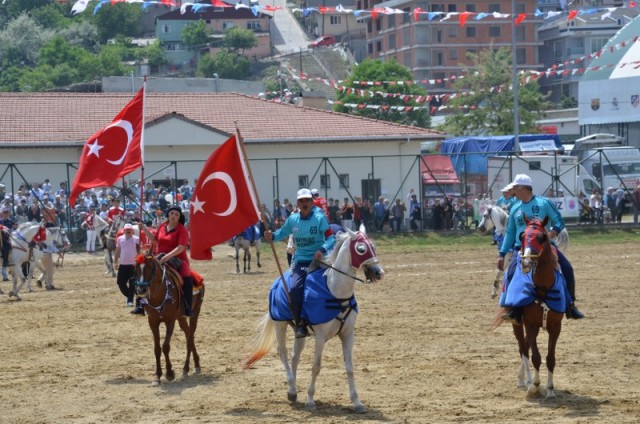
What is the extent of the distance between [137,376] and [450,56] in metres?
109

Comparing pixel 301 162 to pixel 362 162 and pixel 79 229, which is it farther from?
pixel 79 229

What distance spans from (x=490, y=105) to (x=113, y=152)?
58.5 metres

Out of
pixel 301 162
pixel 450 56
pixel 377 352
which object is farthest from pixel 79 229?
pixel 450 56

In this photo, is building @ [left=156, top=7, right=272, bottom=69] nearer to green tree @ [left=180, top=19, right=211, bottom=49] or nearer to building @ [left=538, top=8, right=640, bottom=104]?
green tree @ [left=180, top=19, right=211, bottom=49]

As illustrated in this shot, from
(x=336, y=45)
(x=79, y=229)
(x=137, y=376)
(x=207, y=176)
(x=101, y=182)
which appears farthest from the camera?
(x=336, y=45)

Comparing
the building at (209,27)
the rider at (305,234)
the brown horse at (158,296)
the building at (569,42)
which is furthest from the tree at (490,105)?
the building at (209,27)

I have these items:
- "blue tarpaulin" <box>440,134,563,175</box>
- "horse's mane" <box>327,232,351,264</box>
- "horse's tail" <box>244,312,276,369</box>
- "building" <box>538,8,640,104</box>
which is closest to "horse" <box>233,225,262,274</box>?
"horse's tail" <box>244,312,276,369</box>

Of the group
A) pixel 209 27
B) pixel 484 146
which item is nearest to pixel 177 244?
pixel 484 146

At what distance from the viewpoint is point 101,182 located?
17594mm

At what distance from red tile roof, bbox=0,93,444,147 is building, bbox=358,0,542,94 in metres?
65.8

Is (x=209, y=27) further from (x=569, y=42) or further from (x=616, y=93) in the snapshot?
(x=616, y=93)

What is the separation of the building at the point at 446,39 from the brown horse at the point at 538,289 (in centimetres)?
10584

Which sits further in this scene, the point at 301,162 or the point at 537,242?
the point at 301,162

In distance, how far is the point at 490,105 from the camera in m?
74.2
